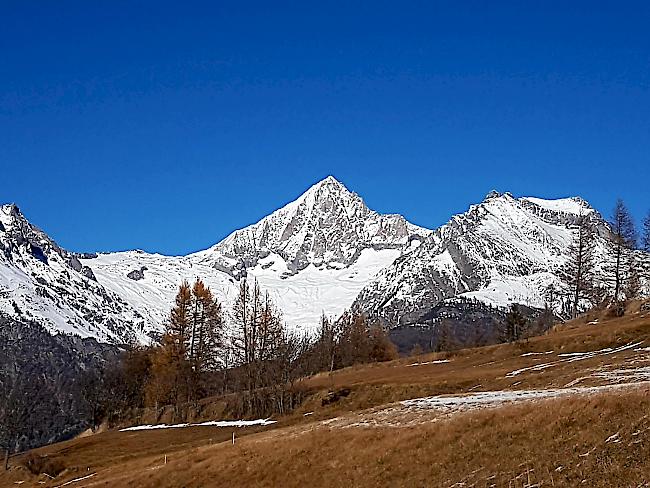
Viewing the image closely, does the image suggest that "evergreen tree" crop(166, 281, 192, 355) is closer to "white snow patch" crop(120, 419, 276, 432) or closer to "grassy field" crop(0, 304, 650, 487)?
"white snow patch" crop(120, 419, 276, 432)

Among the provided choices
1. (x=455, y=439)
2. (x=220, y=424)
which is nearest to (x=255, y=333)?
(x=220, y=424)

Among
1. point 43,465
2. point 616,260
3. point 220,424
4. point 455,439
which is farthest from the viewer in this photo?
point 616,260

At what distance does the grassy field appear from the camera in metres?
26.6

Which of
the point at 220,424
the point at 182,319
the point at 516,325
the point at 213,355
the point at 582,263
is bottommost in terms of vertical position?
the point at 220,424

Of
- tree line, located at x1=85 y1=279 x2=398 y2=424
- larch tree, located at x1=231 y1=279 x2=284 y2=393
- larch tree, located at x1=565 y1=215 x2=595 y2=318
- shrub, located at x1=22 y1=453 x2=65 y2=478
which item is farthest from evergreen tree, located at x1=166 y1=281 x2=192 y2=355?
larch tree, located at x1=565 y1=215 x2=595 y2=318

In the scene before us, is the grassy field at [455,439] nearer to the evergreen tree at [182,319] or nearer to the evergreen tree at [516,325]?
the evergreen tree at [182,319]

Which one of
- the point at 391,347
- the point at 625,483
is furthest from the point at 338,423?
the point at 391,347

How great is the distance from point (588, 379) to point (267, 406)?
148 ft

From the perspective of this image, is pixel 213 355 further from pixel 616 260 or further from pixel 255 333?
pixel 616 260

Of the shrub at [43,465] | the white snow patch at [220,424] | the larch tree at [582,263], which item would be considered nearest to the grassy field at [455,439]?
the shrub at [43,465]

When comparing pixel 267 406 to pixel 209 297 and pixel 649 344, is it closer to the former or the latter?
pixel 209 297

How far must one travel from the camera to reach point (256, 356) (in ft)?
319

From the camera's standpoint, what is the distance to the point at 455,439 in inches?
1268

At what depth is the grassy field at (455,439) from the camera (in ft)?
87.3
